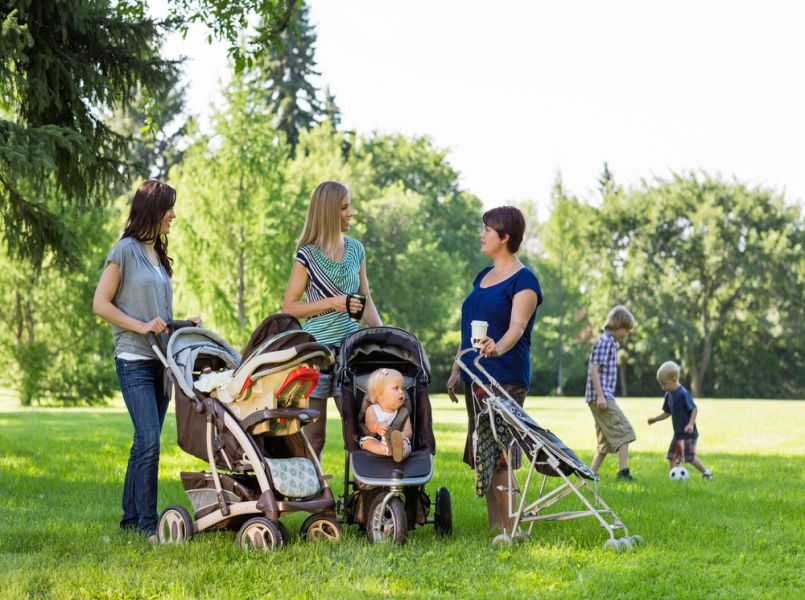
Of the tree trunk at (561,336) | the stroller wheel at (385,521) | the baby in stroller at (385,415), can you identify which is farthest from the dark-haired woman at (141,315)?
the tree trunk at (561,336)

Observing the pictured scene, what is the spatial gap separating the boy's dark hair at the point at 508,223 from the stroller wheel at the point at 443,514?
5.22 ft

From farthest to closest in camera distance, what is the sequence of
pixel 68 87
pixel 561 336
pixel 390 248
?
1. pixel 561 336
2. pixel 390 248
3. pixel 68 87

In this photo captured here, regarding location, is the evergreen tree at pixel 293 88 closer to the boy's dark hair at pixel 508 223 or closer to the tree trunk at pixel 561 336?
the tree trunk at pixel 561 336

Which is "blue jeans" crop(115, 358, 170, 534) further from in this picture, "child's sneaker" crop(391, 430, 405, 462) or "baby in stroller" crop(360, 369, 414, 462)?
"child's sneaker" crop(391, 430, 405, 462)

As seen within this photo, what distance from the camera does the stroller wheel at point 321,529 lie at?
6223 millimetres

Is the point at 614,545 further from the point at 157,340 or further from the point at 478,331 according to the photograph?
the point at 157,340

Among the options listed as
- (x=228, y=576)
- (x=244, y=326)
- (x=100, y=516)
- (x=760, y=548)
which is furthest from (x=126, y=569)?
(x=244, y=326)

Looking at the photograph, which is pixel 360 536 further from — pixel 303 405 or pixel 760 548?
pixel 760 548

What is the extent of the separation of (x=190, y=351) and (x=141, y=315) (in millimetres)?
445

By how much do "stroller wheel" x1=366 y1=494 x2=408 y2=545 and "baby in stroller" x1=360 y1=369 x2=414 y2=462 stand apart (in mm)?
276

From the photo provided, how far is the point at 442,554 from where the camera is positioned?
5.94 metres

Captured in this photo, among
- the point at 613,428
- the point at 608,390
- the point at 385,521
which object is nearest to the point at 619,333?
the point at 608,390

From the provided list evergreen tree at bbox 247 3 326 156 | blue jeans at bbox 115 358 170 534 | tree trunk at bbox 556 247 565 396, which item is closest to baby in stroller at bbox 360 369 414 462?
blue jeans at bbox 115 358 170 534

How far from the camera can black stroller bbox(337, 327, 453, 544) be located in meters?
6.23
